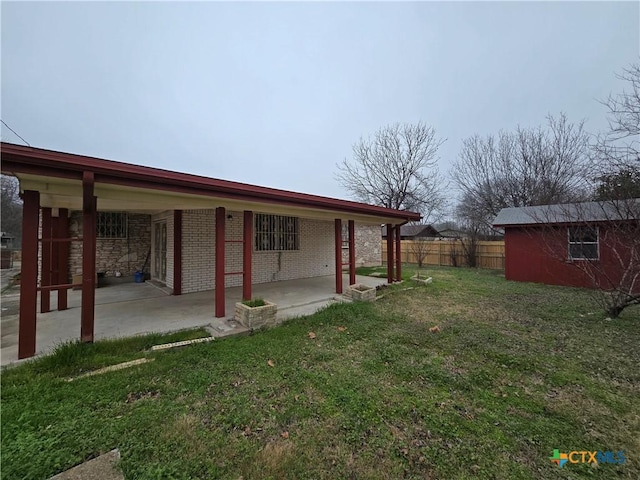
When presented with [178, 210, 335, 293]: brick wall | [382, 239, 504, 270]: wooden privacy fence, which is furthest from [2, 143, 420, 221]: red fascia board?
[382, 239, 504, 270]: wooden privacy fence

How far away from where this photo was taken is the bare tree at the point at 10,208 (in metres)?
→ 18.2

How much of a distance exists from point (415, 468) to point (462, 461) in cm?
36

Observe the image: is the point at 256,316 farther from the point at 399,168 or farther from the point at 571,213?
the point at 399,168

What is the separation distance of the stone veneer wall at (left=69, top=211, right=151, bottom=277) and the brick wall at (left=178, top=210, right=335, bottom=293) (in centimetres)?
252

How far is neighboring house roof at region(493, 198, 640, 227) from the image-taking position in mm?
6095

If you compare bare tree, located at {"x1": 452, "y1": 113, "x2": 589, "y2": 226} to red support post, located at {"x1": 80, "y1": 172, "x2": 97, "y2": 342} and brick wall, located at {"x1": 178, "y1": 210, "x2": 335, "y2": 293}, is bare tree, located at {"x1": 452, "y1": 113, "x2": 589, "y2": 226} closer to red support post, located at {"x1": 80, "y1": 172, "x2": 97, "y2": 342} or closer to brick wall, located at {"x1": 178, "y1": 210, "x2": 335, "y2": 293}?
brick wall, located at {"x1": 178, "y1": 210, "x2": 335, "y2": 293}

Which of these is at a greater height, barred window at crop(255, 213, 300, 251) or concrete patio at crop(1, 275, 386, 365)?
barred window at crop(255, 213, 300, 251)

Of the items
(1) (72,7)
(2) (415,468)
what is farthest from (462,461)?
(1) (72,7)

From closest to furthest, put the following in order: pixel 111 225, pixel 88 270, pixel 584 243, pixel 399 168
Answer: pixel 88 270 < pixel 111 225 < pixel 584 243 < pixel 399 168

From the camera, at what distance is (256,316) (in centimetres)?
443

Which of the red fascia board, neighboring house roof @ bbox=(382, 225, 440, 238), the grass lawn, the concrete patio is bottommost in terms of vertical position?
the grass lawn

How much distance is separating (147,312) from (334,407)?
440cm

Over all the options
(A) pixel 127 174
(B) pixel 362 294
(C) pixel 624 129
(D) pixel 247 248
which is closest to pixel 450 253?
(C) pixel 624 129

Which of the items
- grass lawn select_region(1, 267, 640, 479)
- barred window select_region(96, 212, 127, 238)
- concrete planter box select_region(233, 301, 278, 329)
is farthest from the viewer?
barred window select_region(96, 212, 127, 238)
